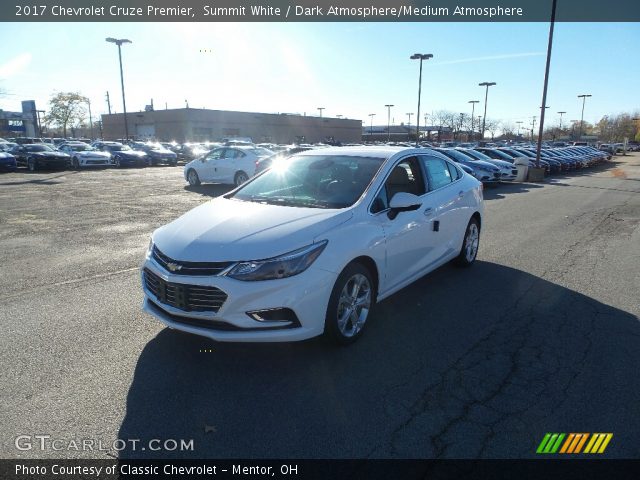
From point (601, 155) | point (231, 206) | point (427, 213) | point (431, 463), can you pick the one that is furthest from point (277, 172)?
point (601, 155)

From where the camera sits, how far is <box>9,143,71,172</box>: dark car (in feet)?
77.2

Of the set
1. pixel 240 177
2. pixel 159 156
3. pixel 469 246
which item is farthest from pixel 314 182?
pixel 159 156

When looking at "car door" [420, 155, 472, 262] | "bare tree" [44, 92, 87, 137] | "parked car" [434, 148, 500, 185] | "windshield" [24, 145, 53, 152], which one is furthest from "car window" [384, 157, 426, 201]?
"bare tree" [44, 92, 87, 137]

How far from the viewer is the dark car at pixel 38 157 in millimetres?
23531

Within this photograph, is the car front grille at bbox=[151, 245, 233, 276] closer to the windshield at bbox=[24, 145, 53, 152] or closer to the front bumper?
the front bumper

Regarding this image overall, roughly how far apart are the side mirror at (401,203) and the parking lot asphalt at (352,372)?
1.08 metres

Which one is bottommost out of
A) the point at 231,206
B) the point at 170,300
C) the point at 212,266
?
the point at 170,300

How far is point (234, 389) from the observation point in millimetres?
3215

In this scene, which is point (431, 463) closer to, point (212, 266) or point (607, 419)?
point (607, 419)

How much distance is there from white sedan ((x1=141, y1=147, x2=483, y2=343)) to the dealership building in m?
66.0

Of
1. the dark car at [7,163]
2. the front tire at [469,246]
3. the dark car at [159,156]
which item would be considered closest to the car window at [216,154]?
the front tire at [469,246]

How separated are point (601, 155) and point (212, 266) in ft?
151

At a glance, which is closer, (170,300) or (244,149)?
(170,300)
